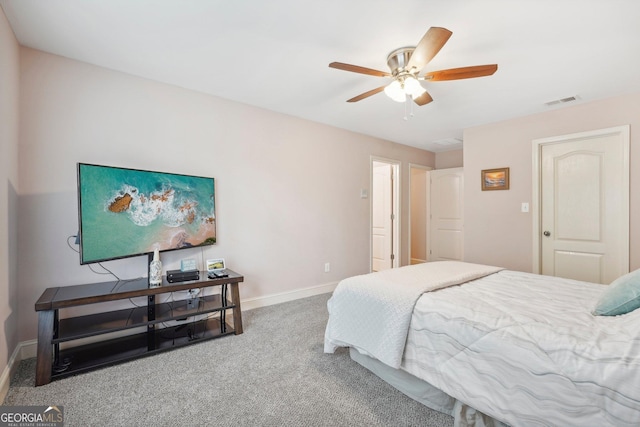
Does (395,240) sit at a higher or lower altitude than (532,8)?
lower

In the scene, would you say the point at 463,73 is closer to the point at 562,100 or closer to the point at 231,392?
the point at 562,100

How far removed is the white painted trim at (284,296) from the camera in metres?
3.27

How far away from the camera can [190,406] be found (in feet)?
5.44

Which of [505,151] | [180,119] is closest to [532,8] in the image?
[505,151]

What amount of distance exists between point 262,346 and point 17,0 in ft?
9.29

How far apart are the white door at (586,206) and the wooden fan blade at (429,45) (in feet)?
8.46

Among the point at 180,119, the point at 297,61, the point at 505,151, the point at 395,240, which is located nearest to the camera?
the point at 297,61

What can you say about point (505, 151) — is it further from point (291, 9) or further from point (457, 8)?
point (291, 9)

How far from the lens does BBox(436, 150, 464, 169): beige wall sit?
5.31 metres

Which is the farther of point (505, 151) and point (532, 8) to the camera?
point (505, 151)

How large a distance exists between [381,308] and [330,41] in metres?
1.88

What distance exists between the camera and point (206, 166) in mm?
2965

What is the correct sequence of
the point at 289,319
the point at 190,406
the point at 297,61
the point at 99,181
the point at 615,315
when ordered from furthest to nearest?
1. the point at 289,319
2. the point at 297,61
3. the point at 99,181
4. the point at 190,406
5. the point at 615,315

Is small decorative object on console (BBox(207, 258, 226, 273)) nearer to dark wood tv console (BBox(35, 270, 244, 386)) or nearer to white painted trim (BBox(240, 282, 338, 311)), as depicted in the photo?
dark wood tv console (BBox(35, 270, 244, 386))
